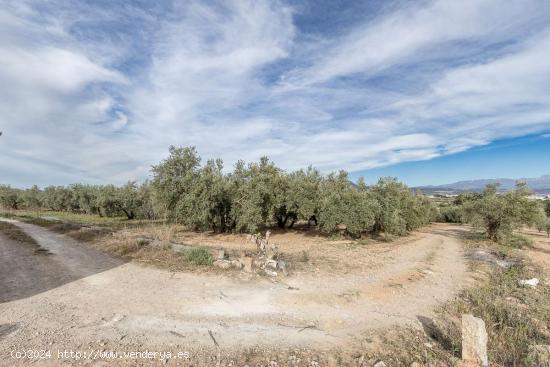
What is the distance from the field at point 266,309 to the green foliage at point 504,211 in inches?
424

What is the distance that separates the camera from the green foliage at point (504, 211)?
20581mm

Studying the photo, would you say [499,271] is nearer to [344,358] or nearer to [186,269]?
[344,358]

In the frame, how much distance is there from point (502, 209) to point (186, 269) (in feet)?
76.1

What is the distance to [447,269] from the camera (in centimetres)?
1304

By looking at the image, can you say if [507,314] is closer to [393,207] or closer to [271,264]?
[271,264]

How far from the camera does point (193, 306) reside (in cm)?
731

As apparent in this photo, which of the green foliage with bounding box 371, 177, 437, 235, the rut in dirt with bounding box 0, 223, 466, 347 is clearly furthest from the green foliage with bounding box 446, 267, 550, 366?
the green foliage with bounding box 371, 177, 437, 235

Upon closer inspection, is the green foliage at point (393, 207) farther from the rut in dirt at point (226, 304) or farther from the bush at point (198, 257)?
the bush at point (198, 257)

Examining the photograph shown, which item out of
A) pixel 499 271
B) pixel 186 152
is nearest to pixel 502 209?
pixel 499 271

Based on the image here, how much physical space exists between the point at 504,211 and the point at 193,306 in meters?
24.2

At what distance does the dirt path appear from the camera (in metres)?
5.70

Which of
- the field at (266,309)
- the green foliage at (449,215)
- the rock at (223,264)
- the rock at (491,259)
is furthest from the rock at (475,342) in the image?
the green foliage at (449,215)

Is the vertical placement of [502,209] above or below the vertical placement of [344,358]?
above

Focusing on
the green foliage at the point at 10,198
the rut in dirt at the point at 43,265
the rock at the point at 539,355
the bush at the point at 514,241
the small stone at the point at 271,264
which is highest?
the green foliage at the point at 10,198
